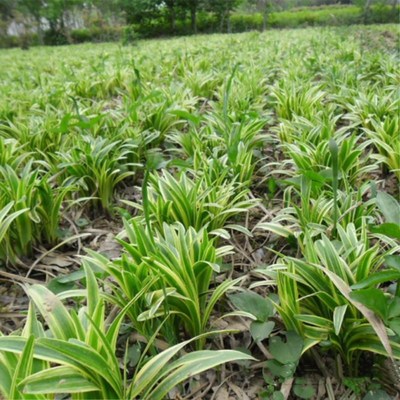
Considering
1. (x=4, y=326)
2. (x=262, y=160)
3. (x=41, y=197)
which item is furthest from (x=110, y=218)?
(x=262, y=160)

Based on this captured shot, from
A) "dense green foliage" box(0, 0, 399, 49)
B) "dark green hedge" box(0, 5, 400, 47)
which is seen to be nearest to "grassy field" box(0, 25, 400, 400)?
"dark green hedge" box(0, 5, 400, 47)

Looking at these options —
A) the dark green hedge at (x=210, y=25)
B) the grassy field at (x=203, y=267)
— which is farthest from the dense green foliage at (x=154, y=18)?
the grassy field at (x=203, y=267)

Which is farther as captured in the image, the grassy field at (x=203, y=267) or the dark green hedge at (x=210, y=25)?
the dark green hedge at (x=210, y=25)

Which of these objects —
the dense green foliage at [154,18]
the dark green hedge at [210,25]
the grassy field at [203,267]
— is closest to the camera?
the grassy field at [203,267]

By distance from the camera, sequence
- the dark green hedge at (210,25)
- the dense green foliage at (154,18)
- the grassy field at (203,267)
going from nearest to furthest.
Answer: the grassy field at (203,267)
the dark green hedge at (210,25)
the dense green foliage at (154,18)

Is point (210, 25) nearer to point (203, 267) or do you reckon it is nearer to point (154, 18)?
point (154, 18)

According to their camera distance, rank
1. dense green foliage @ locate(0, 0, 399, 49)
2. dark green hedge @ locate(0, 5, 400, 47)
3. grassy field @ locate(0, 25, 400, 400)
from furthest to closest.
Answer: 1. dense green foliage @ locate(0, 0, 399, 49)
2. dark green hedge @ locate(0, 5, 400, 47)
3. grassy field @ locate(0, 25, 400, 400)

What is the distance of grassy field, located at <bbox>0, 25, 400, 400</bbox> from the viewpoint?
915 millimetres

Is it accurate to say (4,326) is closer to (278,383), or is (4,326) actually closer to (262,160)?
(278,383)

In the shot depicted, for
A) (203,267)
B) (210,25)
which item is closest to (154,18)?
(210,25)

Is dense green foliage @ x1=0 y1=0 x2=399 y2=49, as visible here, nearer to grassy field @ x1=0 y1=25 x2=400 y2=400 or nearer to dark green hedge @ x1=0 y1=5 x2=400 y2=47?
dark green hedge @ x1=0 y1=5 x2=400 y2=47

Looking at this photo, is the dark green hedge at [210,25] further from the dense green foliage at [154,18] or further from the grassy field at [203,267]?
the grassy field at [203,267]

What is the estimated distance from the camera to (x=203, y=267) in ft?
3.96

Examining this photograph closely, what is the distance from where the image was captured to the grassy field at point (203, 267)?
36.0 inches
